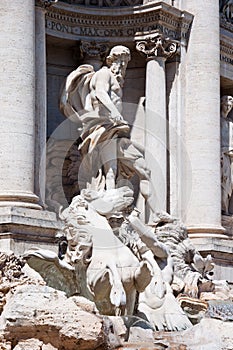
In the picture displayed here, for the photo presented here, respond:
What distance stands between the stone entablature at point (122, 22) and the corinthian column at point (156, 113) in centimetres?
31

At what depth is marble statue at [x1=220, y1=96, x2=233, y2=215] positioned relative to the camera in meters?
23.9

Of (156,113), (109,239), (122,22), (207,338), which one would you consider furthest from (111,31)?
(207,338)

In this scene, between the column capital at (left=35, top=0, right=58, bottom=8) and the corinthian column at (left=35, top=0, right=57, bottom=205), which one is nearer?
the corinthian column at (left=35, top=0, right=57, bottom=205)

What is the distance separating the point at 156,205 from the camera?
2161 centimetres

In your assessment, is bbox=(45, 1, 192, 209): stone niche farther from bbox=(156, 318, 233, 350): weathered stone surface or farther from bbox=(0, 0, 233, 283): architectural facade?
bbox=(156, 318, 233, 350): weathered stone surface

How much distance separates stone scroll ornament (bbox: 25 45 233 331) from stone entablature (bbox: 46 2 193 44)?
1.24 meters

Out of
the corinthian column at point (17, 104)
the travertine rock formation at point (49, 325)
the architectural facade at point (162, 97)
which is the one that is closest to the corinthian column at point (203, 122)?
the architectural facade at point (162, 97)

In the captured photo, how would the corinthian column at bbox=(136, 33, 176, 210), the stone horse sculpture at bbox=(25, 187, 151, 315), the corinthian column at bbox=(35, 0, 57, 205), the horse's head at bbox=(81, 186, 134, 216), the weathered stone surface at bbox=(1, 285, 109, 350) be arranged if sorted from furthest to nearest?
1. the corinthian column at bbox=(136, 33, 176, 210)
2. the corinthian column at bbox=(35, 0, 57, 205)
3. the horse's head at bbox=(81, 186, 134, 216)
4. the stone horse sculpture at bbox=(25, 187, 151, 315)
5. the weathered stone surface at bbox=(1, 285, 109, 350)

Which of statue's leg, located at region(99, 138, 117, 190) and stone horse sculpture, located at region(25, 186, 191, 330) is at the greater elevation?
statue's leg, located at region(99, 138, 117, 190)

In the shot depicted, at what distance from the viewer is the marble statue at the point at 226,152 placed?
2386 cm

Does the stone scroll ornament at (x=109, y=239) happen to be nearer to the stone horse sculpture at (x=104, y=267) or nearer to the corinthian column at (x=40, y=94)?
the stone horse sculpture at (x=104, y=267)

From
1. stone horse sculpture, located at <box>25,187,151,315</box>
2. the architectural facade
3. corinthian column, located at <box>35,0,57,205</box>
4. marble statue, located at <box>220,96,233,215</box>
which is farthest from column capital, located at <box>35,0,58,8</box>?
marble statue, located at <box>220,96,233,215</box>

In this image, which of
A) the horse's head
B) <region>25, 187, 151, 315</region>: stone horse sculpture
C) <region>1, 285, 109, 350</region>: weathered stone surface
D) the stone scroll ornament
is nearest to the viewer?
<region>1, 285, 109, 350</region>: weathered stone surface

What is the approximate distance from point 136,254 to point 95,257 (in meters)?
1.46
